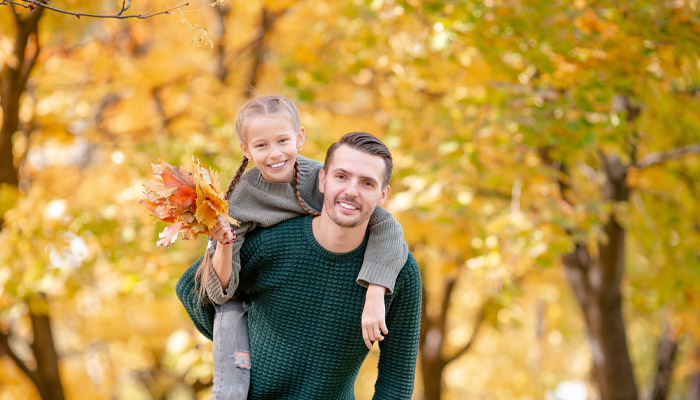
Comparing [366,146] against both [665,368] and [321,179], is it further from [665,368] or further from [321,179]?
[665,368]

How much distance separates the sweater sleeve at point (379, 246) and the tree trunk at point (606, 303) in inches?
194

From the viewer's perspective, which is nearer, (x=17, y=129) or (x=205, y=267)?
(x=205, y=267)

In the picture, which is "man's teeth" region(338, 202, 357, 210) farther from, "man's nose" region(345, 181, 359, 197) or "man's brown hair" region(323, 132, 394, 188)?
"man's brown hair" region(323, 132, 394, 188)

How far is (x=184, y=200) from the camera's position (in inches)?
81.4

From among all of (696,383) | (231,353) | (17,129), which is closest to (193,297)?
(231,353)

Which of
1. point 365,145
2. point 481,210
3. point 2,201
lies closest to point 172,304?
point 2,201

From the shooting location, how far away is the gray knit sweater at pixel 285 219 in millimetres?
2406

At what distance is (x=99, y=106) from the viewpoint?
8102 mm

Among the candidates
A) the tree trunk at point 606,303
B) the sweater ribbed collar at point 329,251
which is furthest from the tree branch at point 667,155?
the sweater ribbed collar at point 329,251

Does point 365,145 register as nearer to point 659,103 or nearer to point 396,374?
point 396,374

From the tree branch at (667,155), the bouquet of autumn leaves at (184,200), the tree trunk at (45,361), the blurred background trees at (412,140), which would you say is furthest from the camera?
the tree trunk at (45,361)

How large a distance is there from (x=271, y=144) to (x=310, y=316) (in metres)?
0.64

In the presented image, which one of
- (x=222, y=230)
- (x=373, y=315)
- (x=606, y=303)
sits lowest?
(x=606, y=303)

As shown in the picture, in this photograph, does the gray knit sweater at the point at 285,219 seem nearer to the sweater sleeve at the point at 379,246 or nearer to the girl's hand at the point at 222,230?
the sweater sleeve at the point at 379,246
